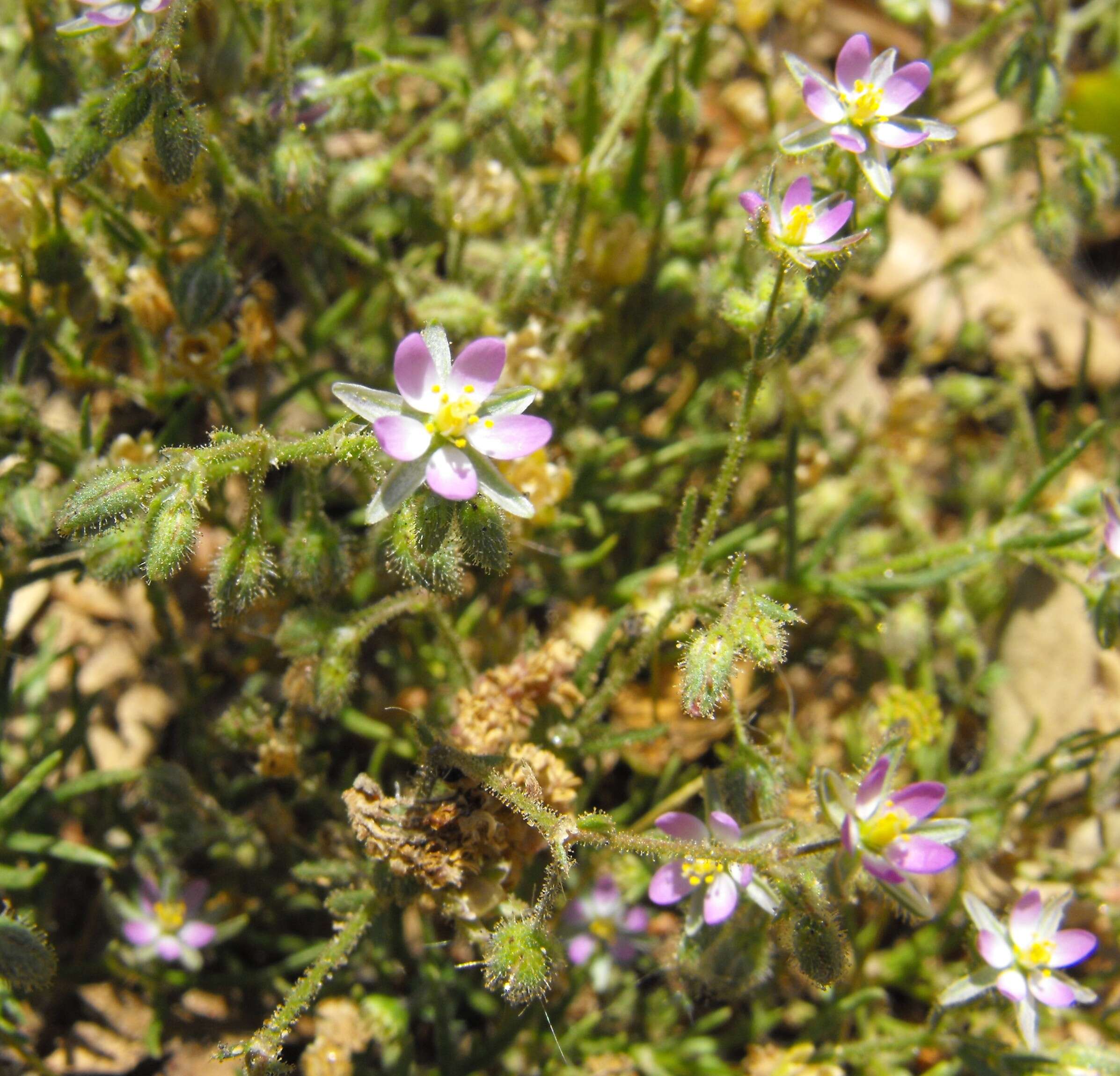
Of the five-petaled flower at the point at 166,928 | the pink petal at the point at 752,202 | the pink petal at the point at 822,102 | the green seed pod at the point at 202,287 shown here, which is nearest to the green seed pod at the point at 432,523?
the pink petal at the point at 752,202

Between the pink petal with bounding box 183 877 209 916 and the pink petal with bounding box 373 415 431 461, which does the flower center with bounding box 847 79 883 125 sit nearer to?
the pink petal with bounding box 373 415 431 461

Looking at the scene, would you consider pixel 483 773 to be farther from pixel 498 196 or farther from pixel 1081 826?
pixel 1081 826

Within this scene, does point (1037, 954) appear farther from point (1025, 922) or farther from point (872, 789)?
point (872, 789)

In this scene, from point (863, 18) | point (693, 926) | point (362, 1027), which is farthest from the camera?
point (863, 18)

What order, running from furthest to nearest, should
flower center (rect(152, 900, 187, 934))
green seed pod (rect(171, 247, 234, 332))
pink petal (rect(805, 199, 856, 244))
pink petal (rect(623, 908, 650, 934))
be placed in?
pink petal (rect(623, 908, 650, 934)) < flower center (rect(152, 900, 187, 934)) < green seed pod (rect(171, 247, 234, 332)) < pink petal (rect(805, 199, 856, 244))

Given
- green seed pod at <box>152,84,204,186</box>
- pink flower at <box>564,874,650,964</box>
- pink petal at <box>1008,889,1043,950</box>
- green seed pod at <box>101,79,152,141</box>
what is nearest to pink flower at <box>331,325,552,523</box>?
green seed pod at <box>152,84,204,186</box>

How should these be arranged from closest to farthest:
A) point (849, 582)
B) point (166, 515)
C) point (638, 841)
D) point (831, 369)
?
point (166, 515)
point (638, 841)
point (849, 582)
point (831, 369)

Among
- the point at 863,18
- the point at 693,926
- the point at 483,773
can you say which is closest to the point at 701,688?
the point at 483,773
